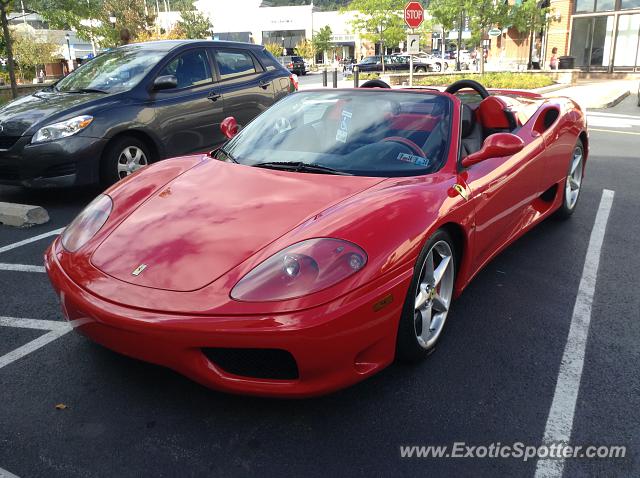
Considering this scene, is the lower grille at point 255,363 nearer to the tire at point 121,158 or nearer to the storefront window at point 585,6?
the tire at point 121,158

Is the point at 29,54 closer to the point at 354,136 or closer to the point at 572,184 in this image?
the point at 572,184

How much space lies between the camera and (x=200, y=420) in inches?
91.0

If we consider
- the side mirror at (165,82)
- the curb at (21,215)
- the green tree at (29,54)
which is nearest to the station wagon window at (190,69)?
the side mirror at (165,82)

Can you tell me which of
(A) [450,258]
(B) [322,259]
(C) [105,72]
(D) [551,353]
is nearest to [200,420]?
(B) [322,259]

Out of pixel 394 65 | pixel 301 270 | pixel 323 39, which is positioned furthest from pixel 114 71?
pixel 323 39

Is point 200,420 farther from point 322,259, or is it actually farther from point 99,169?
point 99,169

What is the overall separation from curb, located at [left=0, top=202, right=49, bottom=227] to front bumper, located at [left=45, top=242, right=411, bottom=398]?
3.19m

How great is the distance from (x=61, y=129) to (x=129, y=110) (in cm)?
69

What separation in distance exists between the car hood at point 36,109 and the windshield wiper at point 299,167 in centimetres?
333

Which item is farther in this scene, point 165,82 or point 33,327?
point 165,82

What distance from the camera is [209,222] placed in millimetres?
2545

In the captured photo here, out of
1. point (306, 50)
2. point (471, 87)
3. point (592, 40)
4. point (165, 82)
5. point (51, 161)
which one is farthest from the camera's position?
point (306, 50)

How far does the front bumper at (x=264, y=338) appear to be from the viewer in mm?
2043

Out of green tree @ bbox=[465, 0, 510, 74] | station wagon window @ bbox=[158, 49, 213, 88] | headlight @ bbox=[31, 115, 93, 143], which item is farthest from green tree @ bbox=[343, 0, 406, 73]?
headlight @ bbox=[31, 115, 93, 143]
